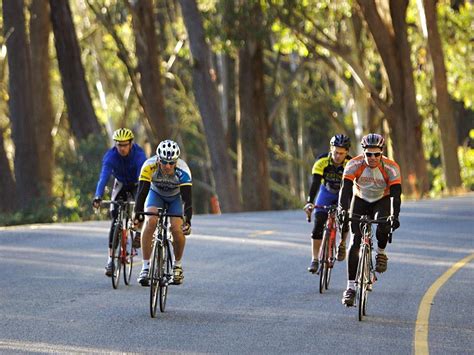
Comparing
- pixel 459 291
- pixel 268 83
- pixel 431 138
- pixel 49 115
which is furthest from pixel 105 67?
pixel 459 291

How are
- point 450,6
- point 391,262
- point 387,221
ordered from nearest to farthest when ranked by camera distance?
1. point 387,221
2. point 391,262
3. point 450,6

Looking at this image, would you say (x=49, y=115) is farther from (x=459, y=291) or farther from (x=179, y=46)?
(x=459, y=291)

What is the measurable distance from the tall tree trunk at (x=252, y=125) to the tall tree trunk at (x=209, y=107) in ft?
3.47

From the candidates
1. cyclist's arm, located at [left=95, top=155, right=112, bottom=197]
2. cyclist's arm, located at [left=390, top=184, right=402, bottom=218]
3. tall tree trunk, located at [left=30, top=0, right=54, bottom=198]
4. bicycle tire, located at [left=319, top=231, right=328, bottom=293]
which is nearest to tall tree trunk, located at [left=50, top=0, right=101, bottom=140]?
tall tree trunk, located at [left=30, top=0, right=54, bottom=198]

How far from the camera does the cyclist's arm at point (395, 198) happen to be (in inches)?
509

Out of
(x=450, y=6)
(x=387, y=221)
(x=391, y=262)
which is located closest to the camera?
(x=387, y=221)

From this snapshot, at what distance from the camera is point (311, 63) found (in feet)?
181

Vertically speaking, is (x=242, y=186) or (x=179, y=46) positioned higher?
(x=179, y=46)

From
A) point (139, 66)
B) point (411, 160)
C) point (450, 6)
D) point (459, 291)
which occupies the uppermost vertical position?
point (450, 6)

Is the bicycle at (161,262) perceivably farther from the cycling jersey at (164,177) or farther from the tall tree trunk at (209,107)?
the tall tree trunk at (209,107)

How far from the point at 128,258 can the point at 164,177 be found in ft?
8.54

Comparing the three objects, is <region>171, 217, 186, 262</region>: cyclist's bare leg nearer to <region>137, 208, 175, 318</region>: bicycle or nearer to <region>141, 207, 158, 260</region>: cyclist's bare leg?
<region>137, 208, 175, 318</region>: bicycle

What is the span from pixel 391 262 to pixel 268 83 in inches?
1478

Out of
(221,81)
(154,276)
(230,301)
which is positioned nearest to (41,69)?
(221,81)
